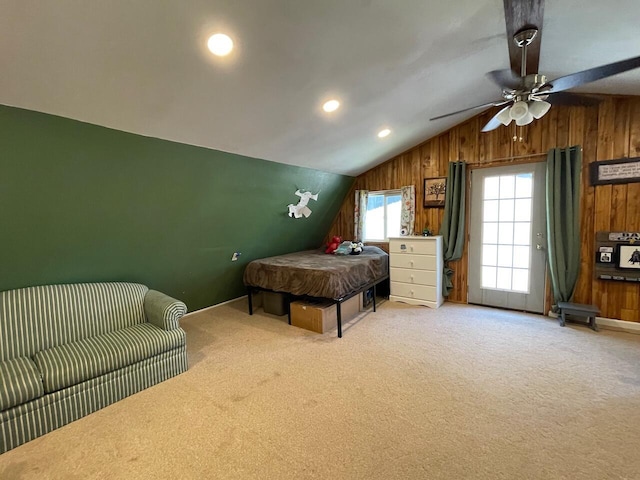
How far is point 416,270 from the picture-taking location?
4.29 meters

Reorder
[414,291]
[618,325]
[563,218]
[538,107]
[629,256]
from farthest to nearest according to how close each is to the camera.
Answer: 1. [414,291]
2. [563,218]
3. [618,325]
4. [629,256]
5. [538,107]

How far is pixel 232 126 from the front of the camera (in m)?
2.62

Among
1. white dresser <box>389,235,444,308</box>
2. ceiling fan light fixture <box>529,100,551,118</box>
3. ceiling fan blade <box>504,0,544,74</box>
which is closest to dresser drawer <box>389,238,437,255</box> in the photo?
white dresser <box>389,235,444,308</box>

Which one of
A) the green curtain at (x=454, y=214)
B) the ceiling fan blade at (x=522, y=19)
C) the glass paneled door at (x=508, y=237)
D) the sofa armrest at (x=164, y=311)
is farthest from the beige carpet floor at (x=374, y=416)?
Answer: the ceiling fan blade at (x=522, y=19)

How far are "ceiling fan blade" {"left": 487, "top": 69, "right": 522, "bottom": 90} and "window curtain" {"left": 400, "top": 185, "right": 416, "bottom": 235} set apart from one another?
232cm

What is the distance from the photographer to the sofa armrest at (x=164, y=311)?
2.55 m

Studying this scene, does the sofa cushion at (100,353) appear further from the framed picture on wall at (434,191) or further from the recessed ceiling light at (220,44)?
the framed picture on wall at (434,191)

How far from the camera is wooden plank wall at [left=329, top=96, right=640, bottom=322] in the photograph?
3.24 meters

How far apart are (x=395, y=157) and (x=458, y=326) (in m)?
2.89

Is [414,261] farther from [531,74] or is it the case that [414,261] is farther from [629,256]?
[531,74]

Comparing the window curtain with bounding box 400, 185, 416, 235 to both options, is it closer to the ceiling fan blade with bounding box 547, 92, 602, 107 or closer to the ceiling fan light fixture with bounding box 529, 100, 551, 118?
the ceiling fan blade with bounding box 547, 92, 602, 107

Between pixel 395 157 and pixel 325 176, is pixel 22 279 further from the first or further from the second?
pixel 395 157

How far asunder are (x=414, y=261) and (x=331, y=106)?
2.62 metres

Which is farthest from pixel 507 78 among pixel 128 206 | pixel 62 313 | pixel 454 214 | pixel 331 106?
pixel 62 313
